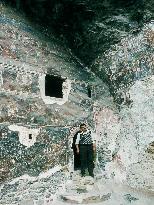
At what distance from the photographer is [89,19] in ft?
30.7

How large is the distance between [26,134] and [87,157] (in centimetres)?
205

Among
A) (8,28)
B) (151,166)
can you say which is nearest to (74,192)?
(151,166)

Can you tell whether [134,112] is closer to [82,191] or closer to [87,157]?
[87,157]

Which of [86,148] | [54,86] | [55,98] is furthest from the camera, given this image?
[54,86]

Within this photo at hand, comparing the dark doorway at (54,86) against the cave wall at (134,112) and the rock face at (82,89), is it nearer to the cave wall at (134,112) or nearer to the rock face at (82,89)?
the rock face at (82,89)

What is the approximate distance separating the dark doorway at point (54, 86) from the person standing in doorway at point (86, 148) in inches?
42.4

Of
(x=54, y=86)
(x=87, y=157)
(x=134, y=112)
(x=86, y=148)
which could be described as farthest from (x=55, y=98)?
(x=134, y=112)

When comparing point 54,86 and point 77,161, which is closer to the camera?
point 54,86

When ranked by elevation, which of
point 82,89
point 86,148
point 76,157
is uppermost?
point 82,89

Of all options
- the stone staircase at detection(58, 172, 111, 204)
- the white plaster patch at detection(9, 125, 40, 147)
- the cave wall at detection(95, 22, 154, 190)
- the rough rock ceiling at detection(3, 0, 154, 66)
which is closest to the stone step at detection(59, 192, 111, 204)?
the stone staircase at detection(58, 172, 111, 204)

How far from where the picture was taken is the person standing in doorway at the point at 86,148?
862cm

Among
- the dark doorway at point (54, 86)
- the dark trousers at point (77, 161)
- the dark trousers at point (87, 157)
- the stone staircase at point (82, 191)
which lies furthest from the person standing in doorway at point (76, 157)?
the dark doorway at point (54, 86)

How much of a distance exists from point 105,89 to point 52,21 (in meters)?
2.46

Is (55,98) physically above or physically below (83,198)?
above
